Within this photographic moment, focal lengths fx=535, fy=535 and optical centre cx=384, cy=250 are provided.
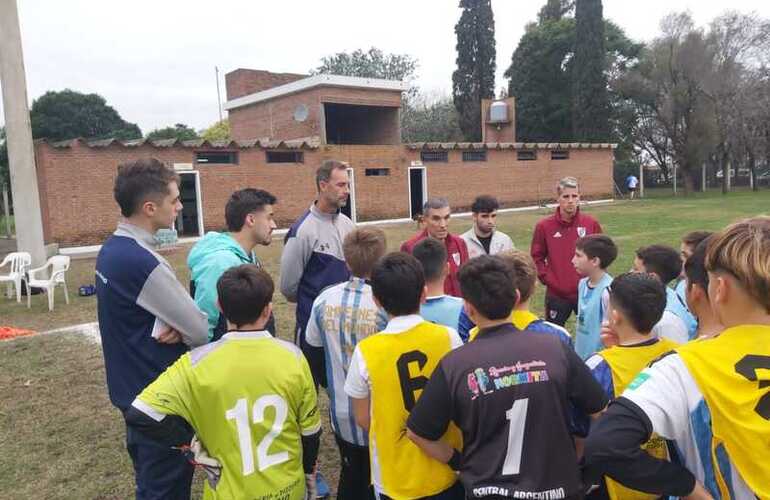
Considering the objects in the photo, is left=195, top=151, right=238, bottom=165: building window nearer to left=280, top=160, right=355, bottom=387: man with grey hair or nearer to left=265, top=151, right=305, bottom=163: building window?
left=265, top=151, right=305, bottom=163: building window

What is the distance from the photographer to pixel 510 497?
1851mm

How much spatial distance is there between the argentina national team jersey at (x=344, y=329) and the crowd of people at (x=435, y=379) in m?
0.01

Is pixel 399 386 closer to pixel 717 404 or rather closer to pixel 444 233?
pixel 717 404

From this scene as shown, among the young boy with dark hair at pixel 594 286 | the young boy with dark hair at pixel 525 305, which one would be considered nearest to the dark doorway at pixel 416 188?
the young boy with dark hair at pixel 594 286

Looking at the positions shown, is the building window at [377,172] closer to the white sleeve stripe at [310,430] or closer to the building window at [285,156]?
the building window at [285,156]

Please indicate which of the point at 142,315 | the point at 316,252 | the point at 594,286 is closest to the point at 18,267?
the point at 316,252

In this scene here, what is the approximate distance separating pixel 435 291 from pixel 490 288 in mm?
939

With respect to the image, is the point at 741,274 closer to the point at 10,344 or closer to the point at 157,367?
the point at 157,367

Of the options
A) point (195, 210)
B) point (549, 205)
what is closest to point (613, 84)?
point (549, 205)

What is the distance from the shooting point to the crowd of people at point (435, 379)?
54.9 inches

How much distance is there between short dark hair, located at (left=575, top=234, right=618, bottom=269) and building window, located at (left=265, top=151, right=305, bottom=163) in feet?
65.7

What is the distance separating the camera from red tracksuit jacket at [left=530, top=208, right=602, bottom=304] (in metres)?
4.74

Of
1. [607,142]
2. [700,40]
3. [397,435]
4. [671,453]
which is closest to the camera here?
[671,453]

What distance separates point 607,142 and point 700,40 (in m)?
8.09
